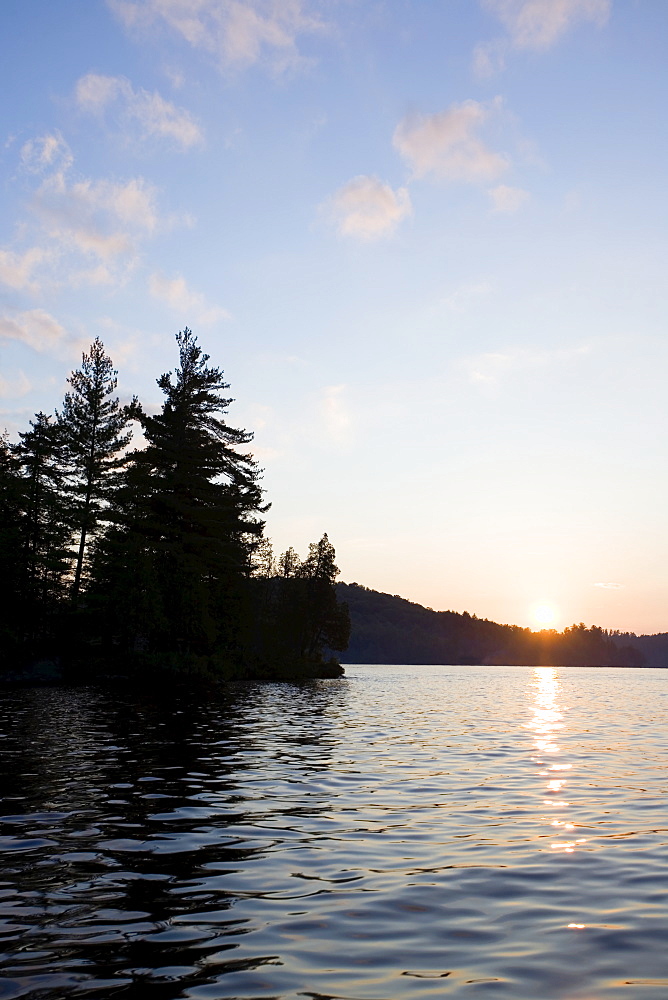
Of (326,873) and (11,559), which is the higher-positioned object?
(11,559)

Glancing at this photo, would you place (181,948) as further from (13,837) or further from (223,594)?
(223,594)

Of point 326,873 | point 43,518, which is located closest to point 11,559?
point 43,518

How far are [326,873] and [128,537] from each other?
50132 mm

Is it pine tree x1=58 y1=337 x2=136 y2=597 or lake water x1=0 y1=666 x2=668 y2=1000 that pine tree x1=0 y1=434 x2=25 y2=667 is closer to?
pine tree x1=58 y1=337 x2=136 y2=597

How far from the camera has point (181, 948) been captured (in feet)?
20.7

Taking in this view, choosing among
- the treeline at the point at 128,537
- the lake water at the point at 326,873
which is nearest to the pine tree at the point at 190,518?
the treeline at the point at 128,537

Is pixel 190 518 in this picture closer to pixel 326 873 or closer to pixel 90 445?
pixel 90 445

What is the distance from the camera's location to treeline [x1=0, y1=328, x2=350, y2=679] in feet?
177

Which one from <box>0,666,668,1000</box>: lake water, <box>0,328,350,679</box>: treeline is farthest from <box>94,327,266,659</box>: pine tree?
<box>0,666,668,1000</box>: lake water

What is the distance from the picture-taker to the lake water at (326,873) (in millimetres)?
5902

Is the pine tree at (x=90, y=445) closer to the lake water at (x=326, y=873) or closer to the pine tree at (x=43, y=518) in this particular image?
the pine tree at (x=43, y=518)

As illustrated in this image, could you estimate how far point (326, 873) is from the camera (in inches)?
A: 350

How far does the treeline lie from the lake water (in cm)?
3535

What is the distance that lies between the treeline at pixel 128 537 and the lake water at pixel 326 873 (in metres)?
35.3
